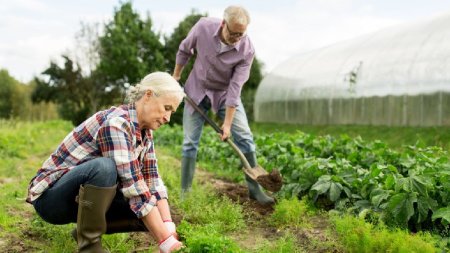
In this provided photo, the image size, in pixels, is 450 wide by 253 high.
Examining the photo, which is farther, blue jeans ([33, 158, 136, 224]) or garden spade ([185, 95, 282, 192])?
garden spade ([185, 95, 282, 192])

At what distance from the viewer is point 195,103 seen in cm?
438

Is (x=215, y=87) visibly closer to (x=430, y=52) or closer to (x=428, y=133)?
(x=428, y=133)

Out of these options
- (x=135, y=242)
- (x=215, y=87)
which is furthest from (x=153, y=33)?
(x=135, y=242)

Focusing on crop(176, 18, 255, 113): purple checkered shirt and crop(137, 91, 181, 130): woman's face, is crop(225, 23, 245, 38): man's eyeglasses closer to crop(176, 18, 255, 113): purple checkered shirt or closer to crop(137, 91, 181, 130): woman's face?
crop(176, 18, 255, 113): purple checkered shirt

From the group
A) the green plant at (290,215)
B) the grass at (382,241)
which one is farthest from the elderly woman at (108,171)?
the green plant at (290,215)

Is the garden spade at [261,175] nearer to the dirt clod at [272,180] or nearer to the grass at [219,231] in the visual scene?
the dirt clod at [272,180]

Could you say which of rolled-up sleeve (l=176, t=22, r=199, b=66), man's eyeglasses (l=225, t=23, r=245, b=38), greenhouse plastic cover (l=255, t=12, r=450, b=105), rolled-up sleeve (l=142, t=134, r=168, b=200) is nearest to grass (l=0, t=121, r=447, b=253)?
rolled-up sleeve (l=142, t=134, r=168, b=200)

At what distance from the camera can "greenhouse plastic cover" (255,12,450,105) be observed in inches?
448

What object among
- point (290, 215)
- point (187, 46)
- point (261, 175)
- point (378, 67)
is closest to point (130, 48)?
point (378, 67)

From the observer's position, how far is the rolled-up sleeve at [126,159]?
244 cm

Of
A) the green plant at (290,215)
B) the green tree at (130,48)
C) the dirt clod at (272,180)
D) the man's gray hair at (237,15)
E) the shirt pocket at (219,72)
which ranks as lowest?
the green plant at (290,215)

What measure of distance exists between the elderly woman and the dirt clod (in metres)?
1.62

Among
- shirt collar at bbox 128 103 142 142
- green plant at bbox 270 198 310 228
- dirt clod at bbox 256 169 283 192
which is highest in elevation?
shirt collar at bbox 128 103 142 142

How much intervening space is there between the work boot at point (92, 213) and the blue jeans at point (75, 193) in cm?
4
